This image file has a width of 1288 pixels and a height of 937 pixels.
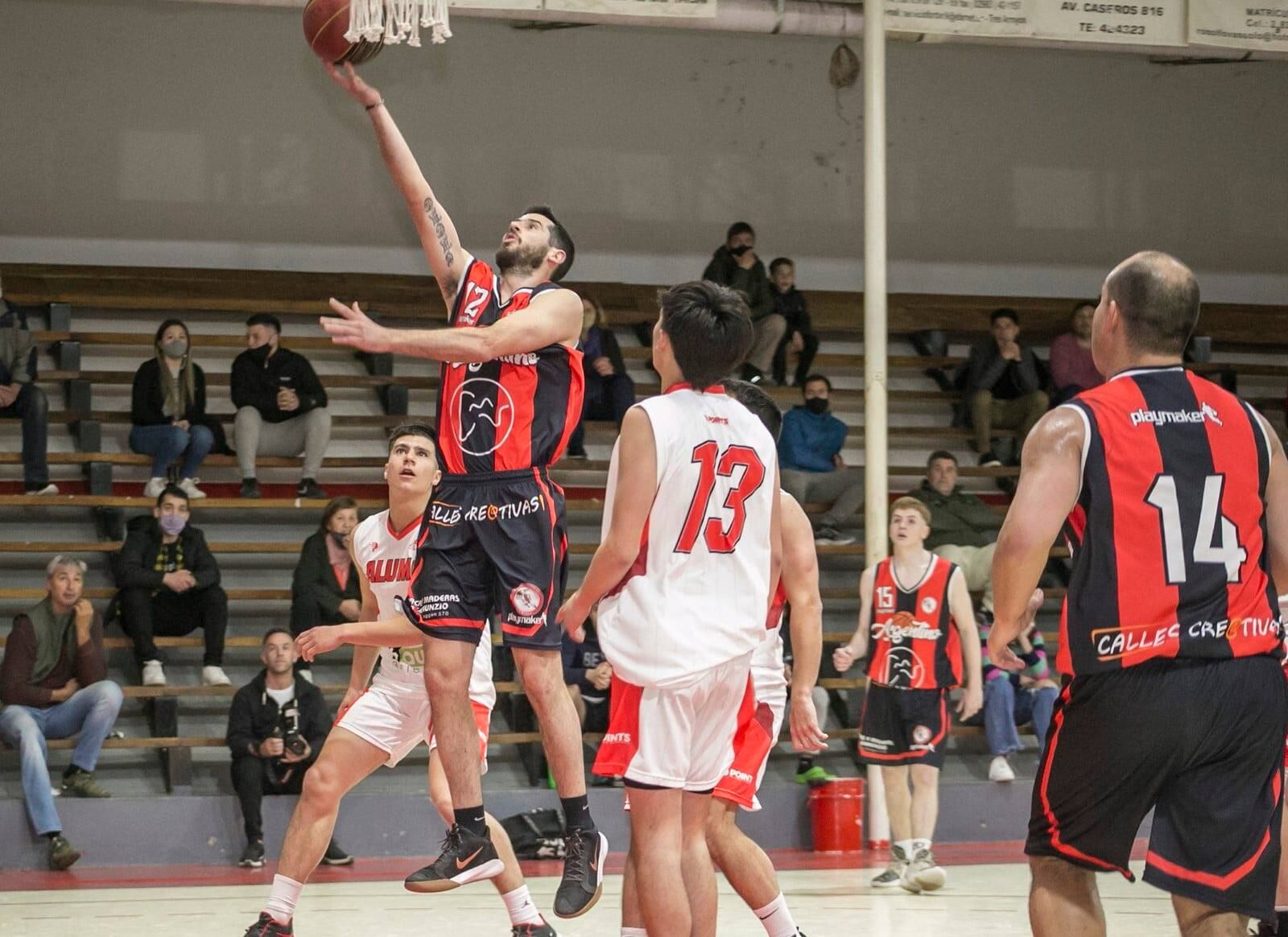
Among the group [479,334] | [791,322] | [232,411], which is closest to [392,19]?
[479,334]

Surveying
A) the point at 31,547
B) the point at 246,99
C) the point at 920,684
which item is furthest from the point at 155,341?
the point at 920,684

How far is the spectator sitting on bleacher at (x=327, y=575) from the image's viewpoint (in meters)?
9.68

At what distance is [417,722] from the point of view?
553 cm

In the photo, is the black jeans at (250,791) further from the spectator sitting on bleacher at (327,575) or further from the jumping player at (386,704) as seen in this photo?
the jumping player at (386,704)

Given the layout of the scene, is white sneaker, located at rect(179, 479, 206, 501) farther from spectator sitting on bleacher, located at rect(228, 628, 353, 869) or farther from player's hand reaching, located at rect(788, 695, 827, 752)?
player's hand reaching, located at rect(788, 695, 827, 752)

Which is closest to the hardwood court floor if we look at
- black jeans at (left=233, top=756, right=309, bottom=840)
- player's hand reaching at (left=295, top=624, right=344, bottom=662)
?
black jeans at (left=233, top=756, right=309, bottom=840)

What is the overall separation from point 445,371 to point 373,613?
4.00ft

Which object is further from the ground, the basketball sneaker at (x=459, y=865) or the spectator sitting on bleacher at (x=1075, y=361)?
the spectator sitting on bleacher at (x=1075, y=361)

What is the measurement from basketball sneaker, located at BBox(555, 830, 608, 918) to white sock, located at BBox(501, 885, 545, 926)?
61cm

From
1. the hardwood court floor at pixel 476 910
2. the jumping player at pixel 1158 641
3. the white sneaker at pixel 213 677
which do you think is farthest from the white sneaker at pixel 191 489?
the jumping player at pixel 1158 641

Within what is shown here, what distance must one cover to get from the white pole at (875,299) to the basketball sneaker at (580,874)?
200 inches

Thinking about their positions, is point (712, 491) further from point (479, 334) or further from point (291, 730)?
point (291, 730)

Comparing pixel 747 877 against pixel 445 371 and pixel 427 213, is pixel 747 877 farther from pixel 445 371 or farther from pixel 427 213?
pixel 427 213

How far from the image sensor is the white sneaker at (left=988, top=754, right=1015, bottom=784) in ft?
33.2
